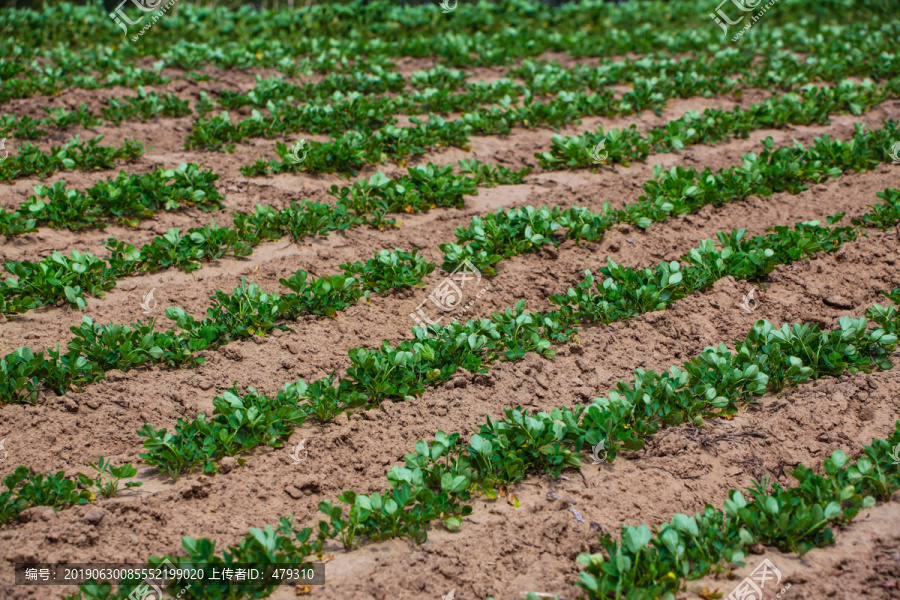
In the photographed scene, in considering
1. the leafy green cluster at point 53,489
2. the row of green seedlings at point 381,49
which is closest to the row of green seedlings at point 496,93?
the row of green seedlings at point 381,49

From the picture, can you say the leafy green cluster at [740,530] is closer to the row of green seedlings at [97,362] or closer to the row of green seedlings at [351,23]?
the row of green seedlings at [97,362]

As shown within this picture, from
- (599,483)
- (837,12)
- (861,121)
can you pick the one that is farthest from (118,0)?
(837,12)

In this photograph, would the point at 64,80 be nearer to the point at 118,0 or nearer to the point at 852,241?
the point at 118,0

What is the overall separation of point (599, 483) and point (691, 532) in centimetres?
55

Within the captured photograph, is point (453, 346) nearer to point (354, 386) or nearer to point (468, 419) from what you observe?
point (468, 419)

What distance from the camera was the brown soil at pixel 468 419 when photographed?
2930 mm

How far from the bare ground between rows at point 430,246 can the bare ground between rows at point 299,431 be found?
0.65m

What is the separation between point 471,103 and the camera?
26.3 feet

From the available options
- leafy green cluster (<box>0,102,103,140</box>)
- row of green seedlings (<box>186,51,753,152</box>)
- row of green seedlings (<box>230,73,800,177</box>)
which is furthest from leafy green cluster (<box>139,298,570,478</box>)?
leafy green cluster (<box>0,102,103,140</box>)

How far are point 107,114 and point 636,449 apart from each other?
6.44m

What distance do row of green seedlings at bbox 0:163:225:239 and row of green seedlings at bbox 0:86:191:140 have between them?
4.48 feet

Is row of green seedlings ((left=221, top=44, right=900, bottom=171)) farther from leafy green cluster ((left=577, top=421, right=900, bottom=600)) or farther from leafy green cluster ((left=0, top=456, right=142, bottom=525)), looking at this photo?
leafy green cluster ((left=577, top=421, right=900, bottom=600))

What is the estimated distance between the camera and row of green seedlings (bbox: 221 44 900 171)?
6.44m

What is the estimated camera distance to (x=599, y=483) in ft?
10.9
